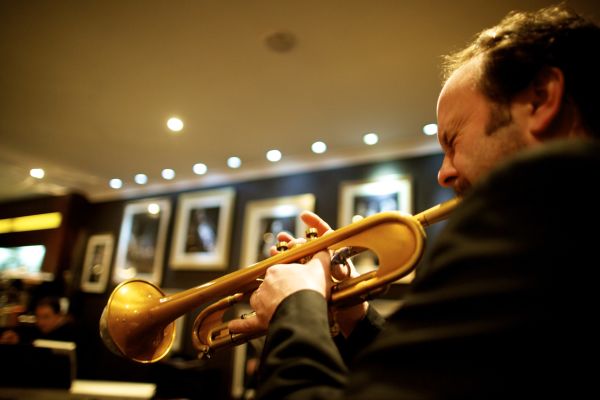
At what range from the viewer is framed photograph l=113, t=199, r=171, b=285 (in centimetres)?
609

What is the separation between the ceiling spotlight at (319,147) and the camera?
4.71 m

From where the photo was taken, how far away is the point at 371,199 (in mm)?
4648

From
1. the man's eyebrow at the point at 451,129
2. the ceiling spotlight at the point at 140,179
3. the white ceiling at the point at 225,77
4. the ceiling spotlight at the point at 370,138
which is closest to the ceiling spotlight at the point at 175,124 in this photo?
the white ceiling at the point at 225,77

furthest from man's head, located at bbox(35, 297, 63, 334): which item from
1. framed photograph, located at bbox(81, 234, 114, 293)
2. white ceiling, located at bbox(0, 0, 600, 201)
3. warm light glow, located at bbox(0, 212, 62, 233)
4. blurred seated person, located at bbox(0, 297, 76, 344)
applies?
warm light glow, located at bbox(0, 212, 62, 233)

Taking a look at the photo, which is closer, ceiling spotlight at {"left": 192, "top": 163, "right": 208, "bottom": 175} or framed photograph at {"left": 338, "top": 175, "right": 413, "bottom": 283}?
framed photograph at {"left": 338, "top": 175, "right": 413, "bottom": 283}

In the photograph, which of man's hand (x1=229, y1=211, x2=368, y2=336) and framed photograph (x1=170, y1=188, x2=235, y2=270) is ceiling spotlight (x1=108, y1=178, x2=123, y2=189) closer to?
framed photograph (x1=170, y1=188, x2=235, y2=270)

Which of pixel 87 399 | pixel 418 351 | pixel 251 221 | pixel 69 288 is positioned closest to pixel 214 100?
pixel 251 221

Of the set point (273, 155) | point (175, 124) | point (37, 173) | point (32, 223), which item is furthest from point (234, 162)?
point (32, 223)

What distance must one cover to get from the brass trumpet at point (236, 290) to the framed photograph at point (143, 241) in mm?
4770

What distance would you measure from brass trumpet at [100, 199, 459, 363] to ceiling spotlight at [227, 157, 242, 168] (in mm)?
3839

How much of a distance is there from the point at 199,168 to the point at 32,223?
4305 mm

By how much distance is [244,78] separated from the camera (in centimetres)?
344

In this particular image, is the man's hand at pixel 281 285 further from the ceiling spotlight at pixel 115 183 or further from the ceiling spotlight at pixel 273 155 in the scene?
the ceiling spotlight at pixel 115 183

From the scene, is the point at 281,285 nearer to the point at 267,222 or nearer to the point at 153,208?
the point at 267,222
